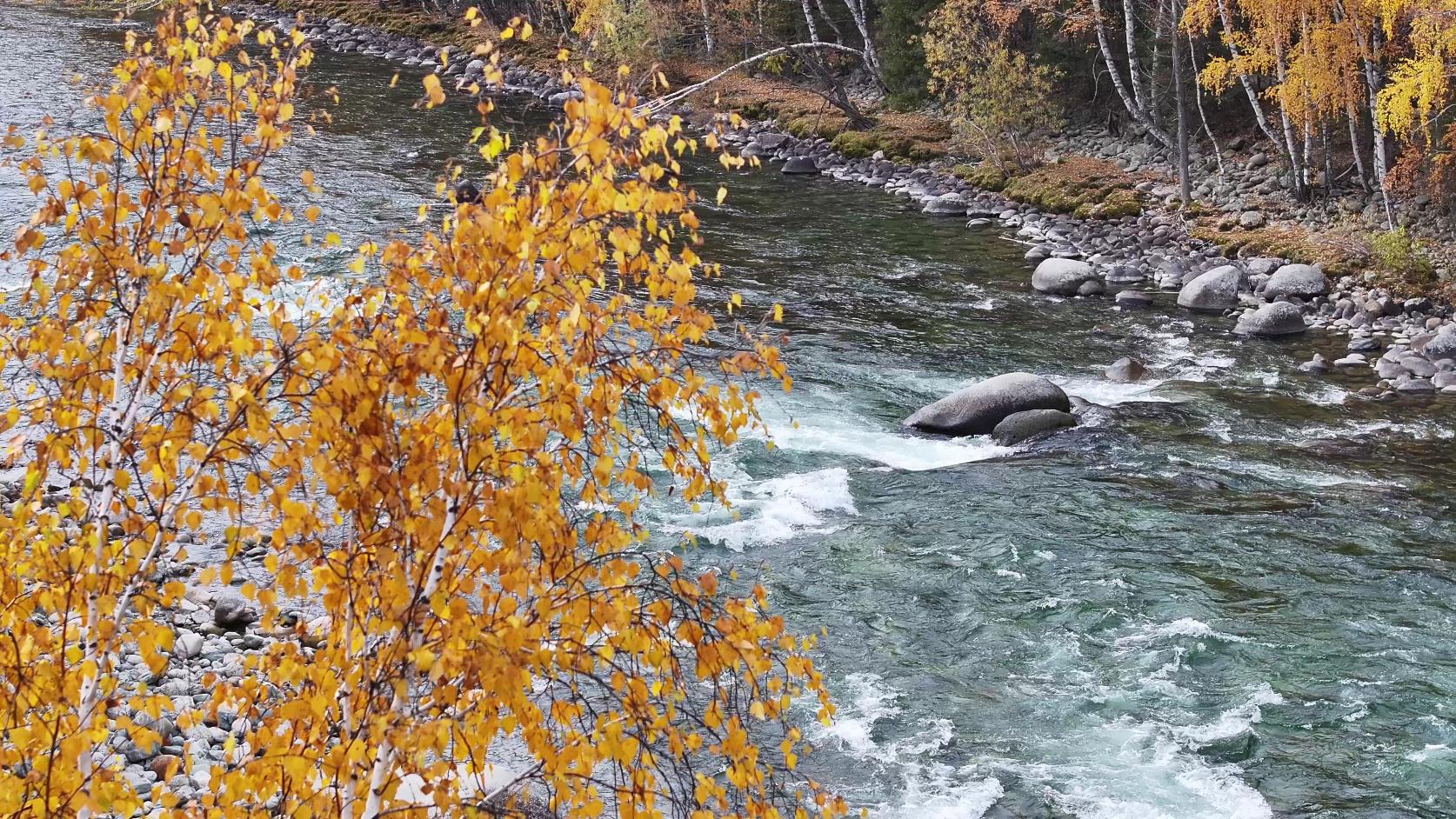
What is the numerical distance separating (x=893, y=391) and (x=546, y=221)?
46.8ft

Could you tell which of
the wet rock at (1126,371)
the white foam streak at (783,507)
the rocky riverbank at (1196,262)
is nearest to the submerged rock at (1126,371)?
the wet rock at (1126,371)

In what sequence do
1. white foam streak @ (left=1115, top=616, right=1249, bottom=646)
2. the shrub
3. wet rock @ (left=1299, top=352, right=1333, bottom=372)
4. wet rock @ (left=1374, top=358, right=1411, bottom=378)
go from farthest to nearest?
the shrub → wet rock @ (left=1299, top=352, right=1333, bottom=372) → wet rock @ (left=1374, top=358, right=1411, bottom=378) → white foam streak @ (left=1115, top=616, right=1249, bottom=646)

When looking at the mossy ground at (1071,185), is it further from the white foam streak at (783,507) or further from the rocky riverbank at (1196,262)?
the white foam streak at (783,507)

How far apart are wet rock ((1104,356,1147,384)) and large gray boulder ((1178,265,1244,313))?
14.0 ft

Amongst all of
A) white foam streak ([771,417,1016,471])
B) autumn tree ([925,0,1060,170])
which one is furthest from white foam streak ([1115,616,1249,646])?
autumn tree ([925,0,1060,170])

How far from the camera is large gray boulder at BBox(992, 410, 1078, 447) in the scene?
1616 centimetres

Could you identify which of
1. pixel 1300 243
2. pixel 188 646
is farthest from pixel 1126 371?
pixel 188 646

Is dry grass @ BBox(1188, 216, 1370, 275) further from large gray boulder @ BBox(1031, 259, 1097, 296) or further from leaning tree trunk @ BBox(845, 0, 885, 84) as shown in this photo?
leaning tree trunk @ BBox(845, 0, 885, 84)

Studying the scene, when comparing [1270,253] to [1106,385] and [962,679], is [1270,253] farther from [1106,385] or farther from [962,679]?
[962,679]

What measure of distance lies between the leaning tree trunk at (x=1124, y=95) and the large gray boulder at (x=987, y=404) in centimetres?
1653

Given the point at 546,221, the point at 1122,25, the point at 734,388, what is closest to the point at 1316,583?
the point at 734,388

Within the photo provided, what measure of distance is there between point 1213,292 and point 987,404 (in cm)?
812

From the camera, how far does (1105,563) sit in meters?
12.6

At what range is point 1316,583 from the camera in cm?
1226
